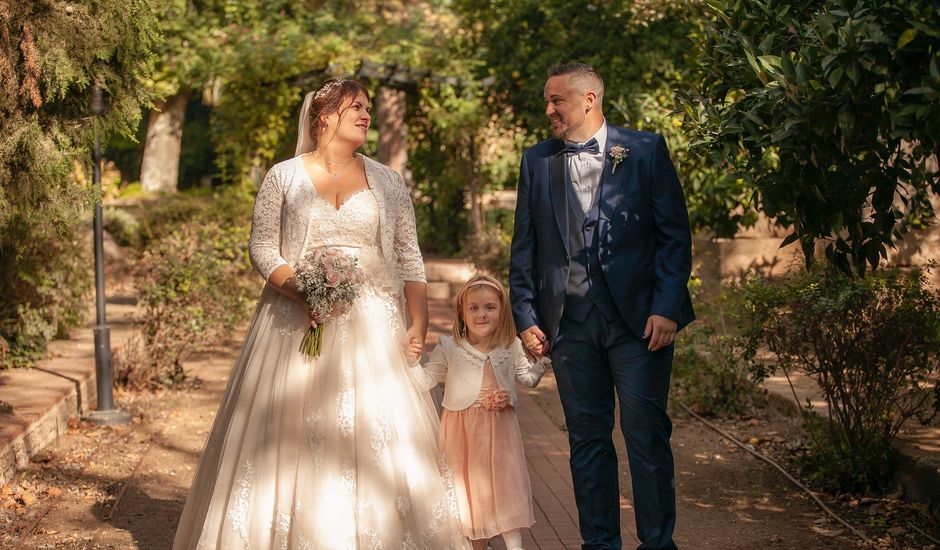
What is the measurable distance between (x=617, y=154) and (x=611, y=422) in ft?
3.62

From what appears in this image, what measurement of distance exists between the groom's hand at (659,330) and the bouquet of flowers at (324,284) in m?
1.19

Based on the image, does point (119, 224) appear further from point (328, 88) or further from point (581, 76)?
point (581, 76)

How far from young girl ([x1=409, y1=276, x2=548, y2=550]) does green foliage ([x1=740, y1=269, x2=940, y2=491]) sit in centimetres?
186

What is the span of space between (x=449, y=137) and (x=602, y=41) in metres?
4.51

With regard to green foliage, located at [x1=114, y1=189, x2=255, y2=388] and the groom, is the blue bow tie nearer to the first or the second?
the groom

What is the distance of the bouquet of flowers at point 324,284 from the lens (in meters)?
4.65

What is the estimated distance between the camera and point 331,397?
4.77 metres

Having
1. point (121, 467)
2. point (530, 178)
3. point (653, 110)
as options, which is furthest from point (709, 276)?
point (530, 178)

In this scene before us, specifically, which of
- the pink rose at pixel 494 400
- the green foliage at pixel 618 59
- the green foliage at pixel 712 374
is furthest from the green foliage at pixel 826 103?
the green foliage at pixel 618 59

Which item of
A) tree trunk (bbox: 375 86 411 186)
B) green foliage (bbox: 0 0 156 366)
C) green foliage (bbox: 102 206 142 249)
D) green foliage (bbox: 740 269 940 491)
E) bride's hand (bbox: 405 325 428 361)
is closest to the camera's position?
bride's hand (bbox: 405 325 428 361)

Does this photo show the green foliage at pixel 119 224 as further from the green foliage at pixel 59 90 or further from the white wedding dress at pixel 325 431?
the white wedding dress at pixel 325 431

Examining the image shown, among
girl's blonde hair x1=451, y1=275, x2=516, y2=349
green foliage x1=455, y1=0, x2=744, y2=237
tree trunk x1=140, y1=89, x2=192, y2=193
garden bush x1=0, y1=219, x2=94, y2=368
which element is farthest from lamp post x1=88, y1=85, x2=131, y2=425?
tree trunk x1=140, y1=89, x2=192, y2=193

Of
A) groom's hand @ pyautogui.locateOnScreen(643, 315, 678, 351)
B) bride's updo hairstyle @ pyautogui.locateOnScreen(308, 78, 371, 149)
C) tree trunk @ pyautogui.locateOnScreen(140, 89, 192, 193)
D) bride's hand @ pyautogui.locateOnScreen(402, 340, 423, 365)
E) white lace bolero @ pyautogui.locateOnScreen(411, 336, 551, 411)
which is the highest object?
tree trunk @ pyautogui.locateOnScreen(140, 89, 192, 193)

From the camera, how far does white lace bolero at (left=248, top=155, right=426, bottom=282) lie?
4.82 meters
